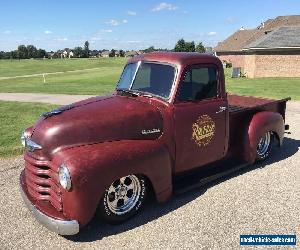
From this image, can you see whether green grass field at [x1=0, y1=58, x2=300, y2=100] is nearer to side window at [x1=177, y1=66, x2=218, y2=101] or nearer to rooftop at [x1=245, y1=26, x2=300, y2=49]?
rooftop at [x1=245, y1=26, x2=300, y2=49]

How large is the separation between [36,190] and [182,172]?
226cm

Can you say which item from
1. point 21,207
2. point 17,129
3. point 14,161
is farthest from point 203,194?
point 17,129

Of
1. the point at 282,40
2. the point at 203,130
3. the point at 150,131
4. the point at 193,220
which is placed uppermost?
the point at 282,40

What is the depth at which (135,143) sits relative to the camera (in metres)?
4.90

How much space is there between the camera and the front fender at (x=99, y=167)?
4246 millimetres

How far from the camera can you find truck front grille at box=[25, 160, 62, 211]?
443 centimetres

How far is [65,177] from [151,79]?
2.21 meters

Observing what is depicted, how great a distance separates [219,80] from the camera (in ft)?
19.8

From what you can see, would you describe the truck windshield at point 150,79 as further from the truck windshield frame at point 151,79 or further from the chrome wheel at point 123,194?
the chrome wheel at point 123,194

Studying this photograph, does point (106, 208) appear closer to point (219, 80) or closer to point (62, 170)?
point (62, 170)

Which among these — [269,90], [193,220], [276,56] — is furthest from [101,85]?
[193,220]

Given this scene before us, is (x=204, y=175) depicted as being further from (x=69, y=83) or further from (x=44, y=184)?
(x=69, y=83)

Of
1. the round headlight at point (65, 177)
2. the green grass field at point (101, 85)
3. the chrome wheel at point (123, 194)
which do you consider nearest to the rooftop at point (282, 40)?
the green grass field at point (101, 85)

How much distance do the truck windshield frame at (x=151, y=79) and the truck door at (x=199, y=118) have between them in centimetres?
17
